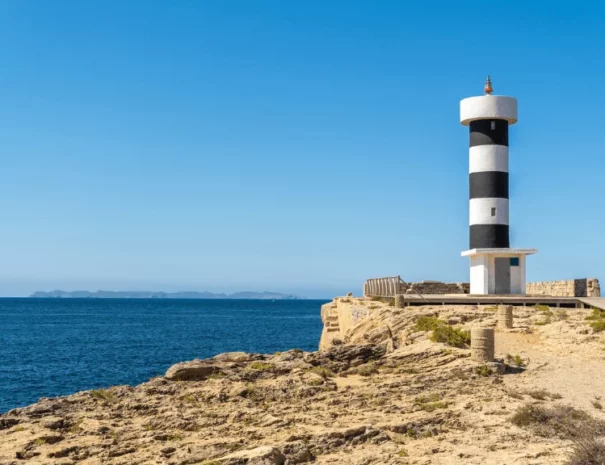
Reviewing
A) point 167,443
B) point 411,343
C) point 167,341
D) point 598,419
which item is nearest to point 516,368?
point 411,343

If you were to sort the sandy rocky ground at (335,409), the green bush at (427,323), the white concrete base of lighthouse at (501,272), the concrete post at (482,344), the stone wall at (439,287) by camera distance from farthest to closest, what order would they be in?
the stone wall at (439,287), the white concrete base of lighthouse at (501,272), the green bush at (427,323), the concrete post at (482,344), the sandy rocky ground at (335,409)

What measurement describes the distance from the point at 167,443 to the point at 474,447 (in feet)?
22.5

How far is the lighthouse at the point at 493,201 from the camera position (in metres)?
38.3

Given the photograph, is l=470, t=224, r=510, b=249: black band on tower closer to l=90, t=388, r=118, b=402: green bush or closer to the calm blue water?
the calm blue water

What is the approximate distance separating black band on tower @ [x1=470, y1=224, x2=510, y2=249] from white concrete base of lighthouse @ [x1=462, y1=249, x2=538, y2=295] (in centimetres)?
56

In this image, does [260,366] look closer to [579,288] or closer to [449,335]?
[449,335]

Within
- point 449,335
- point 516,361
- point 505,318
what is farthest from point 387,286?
point 516,361

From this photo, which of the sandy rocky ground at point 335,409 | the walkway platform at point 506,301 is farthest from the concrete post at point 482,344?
the walkway platform at point 506,301

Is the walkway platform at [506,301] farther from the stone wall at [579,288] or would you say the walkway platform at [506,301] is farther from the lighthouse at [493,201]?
the lighthouse at [493,201]

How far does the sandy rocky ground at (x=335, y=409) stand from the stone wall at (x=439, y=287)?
14972 mm

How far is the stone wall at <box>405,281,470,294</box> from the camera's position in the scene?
42812 mm

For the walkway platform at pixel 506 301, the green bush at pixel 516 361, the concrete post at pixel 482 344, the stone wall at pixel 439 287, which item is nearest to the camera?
the concrete post at pixel 482 344

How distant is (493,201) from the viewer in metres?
38.4

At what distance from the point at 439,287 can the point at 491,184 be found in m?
8.24
